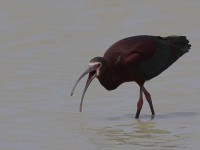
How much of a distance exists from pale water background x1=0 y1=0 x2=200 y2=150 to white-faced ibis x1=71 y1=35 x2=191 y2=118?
0.50m

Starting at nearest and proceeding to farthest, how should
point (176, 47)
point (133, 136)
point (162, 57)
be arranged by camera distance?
point (133, 136) → point (162, 57) → point (176, 47)

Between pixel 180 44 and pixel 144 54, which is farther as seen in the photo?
pixel 180 44

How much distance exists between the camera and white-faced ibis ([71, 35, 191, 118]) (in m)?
13.2

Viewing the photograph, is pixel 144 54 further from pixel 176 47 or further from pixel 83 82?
pixel 83 82

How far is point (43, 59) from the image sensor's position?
17375mm

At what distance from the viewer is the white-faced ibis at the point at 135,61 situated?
13227 millimetres

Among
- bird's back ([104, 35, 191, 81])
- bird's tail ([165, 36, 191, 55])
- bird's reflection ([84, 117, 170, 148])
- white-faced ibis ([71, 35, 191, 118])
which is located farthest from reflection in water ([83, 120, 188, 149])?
bird's tail ([165, 36, 191, 55])

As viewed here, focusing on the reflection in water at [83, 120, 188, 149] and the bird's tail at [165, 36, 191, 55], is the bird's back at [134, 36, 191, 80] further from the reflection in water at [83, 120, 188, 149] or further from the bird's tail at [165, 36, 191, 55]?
the reflection in water at [83, 120, 188, 149]

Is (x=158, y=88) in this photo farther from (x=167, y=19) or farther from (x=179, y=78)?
(x=167, y=19)

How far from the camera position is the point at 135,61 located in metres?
13.6

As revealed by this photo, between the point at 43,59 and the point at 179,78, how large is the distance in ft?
9.56

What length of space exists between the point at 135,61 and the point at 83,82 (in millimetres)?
2539

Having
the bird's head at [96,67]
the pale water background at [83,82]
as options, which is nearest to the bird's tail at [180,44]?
the pale water background at [83,82]

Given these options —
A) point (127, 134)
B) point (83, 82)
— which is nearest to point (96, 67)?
point (127, 134)
